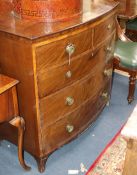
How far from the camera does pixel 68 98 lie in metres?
1.89

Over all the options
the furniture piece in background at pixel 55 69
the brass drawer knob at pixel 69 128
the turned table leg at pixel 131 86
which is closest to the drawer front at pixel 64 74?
the furniture piece in background at pixel 55 69

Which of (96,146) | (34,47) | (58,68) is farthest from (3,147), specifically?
(34,47)

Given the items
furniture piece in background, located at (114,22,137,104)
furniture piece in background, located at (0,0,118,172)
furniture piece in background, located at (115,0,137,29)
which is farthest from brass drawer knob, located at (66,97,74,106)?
furniture piece in background, located at (115,0,137,29)

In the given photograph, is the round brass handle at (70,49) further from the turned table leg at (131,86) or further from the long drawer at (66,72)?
the turned table leg at (131,86)

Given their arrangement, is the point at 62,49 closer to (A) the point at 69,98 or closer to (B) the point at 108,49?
(A) the point at 69,98

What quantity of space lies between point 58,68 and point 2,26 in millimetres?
403

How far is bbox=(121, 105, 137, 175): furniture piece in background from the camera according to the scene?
107cm

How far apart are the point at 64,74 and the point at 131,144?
0.78 m

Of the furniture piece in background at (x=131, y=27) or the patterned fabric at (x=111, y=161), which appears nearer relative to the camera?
the patterned fabric at (x=111, y=161)

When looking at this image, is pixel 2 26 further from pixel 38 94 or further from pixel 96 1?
pixel 96 1

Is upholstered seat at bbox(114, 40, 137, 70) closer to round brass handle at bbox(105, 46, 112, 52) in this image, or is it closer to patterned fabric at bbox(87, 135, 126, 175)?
round brass handle at bbox(105, 46, 112, 52)

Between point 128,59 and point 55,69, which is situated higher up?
point 55,69

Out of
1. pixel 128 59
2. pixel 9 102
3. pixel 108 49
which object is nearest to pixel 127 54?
pixel 128 59

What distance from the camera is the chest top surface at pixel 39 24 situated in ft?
5.08
